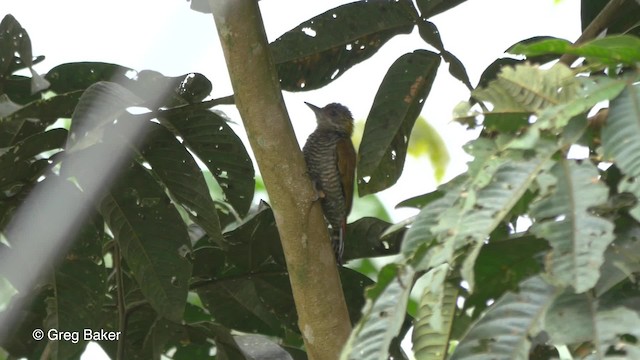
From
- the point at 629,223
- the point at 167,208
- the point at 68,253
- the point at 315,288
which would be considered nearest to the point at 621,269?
the point at 629,223

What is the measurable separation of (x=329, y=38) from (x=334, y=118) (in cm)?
172

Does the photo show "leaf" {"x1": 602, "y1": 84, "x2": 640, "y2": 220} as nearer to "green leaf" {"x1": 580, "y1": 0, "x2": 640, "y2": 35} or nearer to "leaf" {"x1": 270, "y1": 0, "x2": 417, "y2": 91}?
"green leaf" {"x1": 580, "y1": 0, "x2": 640, "y2": 35}

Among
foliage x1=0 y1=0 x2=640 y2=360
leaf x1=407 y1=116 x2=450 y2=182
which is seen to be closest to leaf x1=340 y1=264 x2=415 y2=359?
foliage x1=0 y1=0 x2=640 y2=360

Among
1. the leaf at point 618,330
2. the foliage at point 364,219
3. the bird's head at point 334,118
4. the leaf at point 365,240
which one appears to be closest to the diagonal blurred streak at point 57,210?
the foliage at point 364,219

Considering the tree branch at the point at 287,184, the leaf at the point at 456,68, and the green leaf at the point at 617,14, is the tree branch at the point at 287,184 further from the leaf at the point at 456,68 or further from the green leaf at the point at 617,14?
the green leaf at the point at 617,14

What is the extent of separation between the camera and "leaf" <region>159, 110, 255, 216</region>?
7.72ft

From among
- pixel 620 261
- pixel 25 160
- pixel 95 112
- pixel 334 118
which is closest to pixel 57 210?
pixel 25 160

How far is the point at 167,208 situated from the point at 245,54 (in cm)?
51

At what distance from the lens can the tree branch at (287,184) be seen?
2.00 meters

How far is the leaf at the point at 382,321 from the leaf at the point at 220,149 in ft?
3.75

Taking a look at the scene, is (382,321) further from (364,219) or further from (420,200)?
(364,219)

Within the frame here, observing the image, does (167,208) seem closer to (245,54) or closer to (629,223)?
(245,54)

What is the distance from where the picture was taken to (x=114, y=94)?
6.28 ft

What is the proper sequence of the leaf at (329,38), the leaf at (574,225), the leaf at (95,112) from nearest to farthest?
the leaf at (574,225), the leaf at (95,112), the leaf at (329,38)
